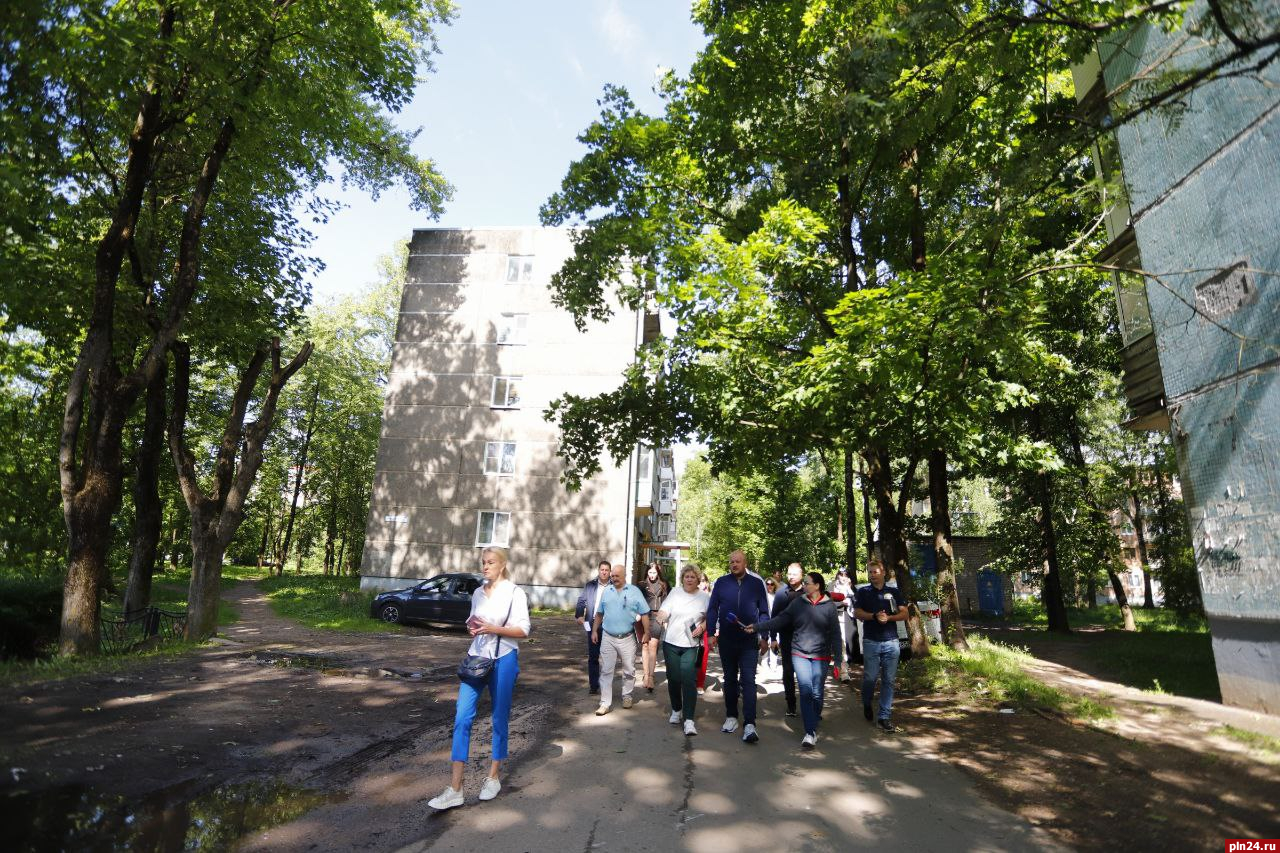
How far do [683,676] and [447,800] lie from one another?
3.28 m

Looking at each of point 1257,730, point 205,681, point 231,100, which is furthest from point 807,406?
point 231,100

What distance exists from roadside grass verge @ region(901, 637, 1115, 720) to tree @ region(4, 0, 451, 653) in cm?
1260

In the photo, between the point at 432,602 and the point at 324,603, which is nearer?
the point at 432,602

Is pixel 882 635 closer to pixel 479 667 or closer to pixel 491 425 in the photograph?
pixel 479 667

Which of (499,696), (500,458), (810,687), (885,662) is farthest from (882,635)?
(500,458)

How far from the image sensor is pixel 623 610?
→ 863 cm

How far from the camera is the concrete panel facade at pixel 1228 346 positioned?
7969 mm

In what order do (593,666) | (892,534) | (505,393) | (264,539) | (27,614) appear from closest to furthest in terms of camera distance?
(593,666) < (27,614) < (892,534) < (505,393) < (264,539)

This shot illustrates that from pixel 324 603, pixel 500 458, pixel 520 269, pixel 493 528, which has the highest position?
pixel 520 269

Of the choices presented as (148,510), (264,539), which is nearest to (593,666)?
(148,510)

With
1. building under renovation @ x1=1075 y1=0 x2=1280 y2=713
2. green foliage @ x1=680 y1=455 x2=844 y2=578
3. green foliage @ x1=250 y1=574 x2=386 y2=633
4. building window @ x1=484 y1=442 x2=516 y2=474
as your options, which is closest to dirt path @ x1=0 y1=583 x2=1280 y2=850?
building under renovation @ x1=1075 y1=0 x2=1280 y2=713

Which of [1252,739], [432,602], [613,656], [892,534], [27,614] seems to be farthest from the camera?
[432,602]

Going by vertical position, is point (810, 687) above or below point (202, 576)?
below

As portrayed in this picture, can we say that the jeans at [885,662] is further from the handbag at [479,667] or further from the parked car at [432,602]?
the parked car at [432,602]
